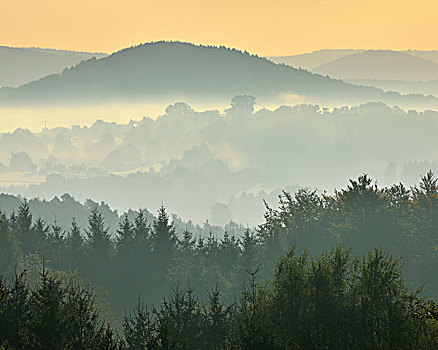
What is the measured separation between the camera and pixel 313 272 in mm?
43125

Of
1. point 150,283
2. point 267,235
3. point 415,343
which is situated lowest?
point 415,343

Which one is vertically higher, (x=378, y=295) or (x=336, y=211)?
(x=336, y=211)

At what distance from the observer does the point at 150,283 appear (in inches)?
3127

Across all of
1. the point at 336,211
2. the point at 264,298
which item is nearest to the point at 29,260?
the point at 336,211

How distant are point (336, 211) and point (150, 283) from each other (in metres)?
23.7

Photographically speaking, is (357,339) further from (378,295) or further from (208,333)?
(208,333)

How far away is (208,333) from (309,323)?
241 inches

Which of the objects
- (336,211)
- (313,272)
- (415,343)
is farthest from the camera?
(336,211)

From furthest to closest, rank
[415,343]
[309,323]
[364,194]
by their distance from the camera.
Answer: [364,194], [309,323], [415,343]

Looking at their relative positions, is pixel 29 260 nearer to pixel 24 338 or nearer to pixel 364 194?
pixel 364 194

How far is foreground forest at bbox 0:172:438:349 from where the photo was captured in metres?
37.0

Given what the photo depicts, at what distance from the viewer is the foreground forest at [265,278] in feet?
121

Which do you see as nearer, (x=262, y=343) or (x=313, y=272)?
(x=262, y=343)

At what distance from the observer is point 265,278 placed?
3066 inches
